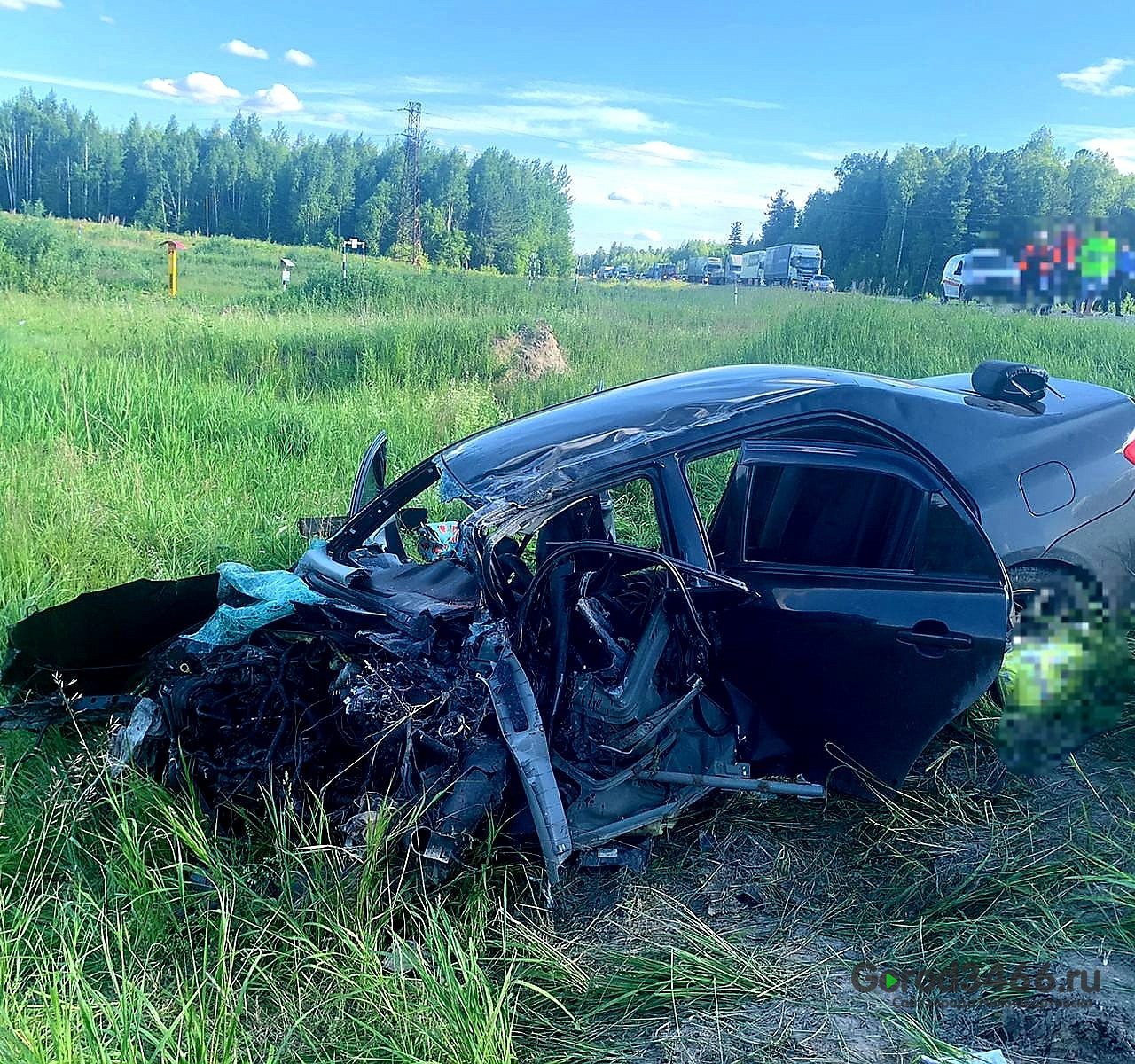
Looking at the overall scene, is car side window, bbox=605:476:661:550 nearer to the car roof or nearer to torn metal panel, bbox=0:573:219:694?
the car roof

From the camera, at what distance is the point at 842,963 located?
9.23ft

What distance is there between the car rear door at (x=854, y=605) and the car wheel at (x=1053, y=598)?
38cm

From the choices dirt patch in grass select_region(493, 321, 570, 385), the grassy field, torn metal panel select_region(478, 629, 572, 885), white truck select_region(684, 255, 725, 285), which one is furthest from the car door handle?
white truck select_region(684, 255, 725, 285)

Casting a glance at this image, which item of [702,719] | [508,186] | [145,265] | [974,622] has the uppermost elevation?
[508,186]

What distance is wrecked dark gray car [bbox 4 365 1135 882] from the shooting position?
2979 mm

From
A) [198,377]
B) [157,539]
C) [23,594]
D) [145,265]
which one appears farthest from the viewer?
[145,265]

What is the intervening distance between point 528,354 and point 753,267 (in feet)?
179

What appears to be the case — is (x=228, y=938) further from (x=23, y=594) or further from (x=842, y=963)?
(x=23, y=594)

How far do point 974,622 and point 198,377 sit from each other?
8.71 m

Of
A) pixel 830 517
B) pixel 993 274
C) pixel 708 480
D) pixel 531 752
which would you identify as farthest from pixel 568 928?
pixel 993 274

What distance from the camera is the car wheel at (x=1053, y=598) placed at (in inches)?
132

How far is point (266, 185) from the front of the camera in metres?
73.8

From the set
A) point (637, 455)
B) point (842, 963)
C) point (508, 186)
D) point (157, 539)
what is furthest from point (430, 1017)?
point (508, 186)
